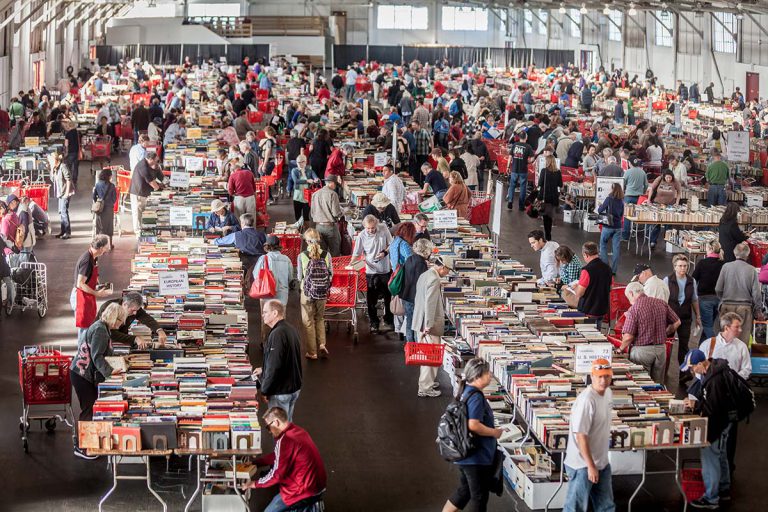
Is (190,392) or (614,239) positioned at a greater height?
(614,239)

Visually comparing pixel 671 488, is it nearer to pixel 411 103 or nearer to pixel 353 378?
pixel 353 378

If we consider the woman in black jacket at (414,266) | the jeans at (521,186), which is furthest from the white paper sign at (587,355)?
the jeans at (521,186)

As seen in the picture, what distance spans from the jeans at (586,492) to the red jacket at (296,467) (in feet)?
5.69

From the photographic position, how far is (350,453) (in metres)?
10.7

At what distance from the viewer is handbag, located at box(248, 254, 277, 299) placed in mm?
13117

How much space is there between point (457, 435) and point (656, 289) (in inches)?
163

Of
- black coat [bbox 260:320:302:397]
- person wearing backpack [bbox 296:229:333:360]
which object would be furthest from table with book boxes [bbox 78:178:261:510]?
person wearing backpack [bbox 296:229:333:360]

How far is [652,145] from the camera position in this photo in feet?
79.8

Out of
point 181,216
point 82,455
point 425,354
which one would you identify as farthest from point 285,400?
point 181,216

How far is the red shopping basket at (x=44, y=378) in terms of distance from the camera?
10727mm

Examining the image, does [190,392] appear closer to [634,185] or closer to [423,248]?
[423,248]

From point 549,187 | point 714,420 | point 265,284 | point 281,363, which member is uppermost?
point 549,187

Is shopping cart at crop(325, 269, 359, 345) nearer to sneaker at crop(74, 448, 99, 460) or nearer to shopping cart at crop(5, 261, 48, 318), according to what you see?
shopping cart at crop(5, 261, 48, 318)

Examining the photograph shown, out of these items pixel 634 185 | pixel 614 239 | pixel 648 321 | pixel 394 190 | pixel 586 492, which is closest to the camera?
pixel 586 492
